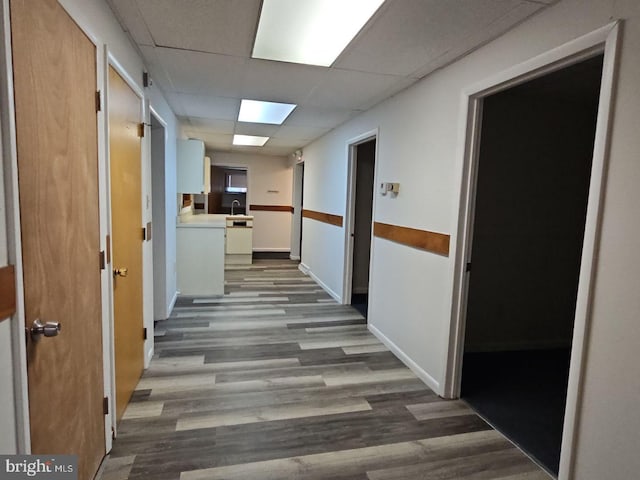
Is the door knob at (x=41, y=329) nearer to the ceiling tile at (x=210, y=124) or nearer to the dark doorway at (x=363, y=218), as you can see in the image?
the ceiling tile at (x=210, y=124)

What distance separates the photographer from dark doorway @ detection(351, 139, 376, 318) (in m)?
5.07

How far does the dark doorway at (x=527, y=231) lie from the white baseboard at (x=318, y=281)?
192cm

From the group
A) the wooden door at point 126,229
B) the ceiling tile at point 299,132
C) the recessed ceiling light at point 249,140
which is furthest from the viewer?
the recessed ceiling light at point 249,140

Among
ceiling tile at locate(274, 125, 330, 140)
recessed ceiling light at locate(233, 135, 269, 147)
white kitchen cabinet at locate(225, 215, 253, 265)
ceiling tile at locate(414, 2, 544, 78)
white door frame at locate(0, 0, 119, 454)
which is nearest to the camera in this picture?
white door frame at locate(0, 0, 119, 454)

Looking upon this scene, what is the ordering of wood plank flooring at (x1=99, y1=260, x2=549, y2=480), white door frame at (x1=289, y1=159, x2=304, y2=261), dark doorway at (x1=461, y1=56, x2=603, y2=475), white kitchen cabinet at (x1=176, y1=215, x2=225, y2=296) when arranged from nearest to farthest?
wood plank flooring at (x1=99, y1=260, x2=549, y2=480), dark doorway at (x1=461, y1=56, x2=603, y2=475), white kitchen cabinet at (x1=176, y1=215, x2=225, y2=296), white door frame at (x1=289, y1=159, x2=304, y2=261)

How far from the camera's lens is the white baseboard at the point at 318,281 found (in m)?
4.91

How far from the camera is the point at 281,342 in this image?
135 inches

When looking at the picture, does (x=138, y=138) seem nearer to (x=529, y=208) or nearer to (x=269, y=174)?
(x=529, y=208)

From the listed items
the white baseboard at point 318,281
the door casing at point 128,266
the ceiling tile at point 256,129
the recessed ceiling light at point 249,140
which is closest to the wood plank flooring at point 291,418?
the door casing at point 128,266

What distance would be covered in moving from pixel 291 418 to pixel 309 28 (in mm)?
2371

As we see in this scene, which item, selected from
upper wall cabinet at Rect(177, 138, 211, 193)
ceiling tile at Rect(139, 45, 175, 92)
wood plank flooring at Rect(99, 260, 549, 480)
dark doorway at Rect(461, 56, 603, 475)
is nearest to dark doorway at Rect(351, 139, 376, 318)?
wood plank flooring at Rect(99, 260, 549, 480)

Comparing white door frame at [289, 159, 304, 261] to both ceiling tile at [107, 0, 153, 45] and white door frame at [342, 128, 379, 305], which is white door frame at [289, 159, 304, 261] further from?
ceiling tile at [107, 0, 153, 45]

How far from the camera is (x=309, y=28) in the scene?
2.10 meters

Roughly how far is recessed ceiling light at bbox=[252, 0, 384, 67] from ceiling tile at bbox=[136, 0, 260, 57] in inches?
3.2
